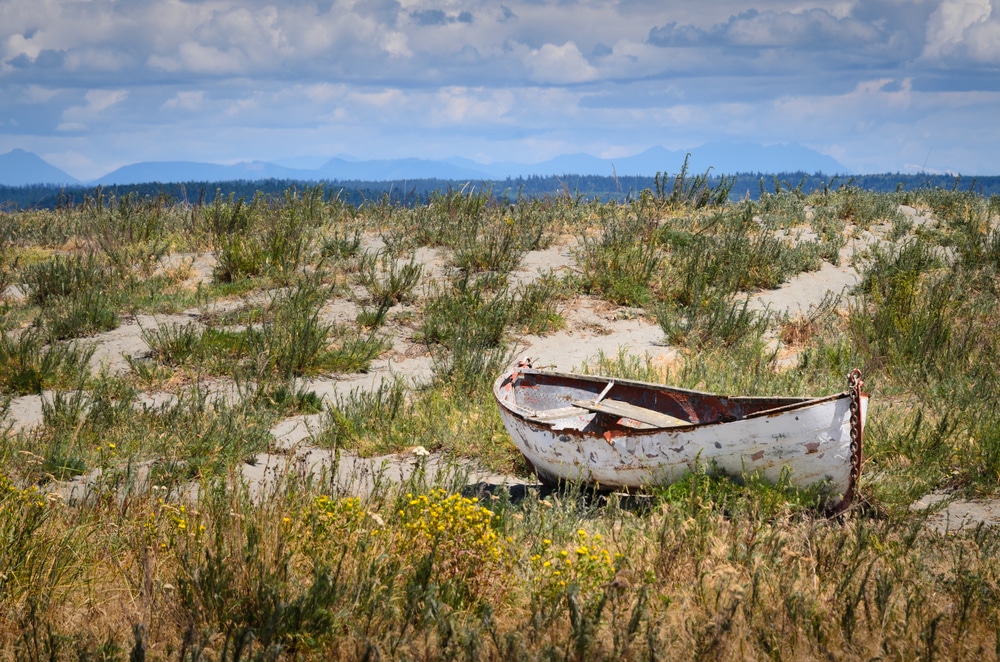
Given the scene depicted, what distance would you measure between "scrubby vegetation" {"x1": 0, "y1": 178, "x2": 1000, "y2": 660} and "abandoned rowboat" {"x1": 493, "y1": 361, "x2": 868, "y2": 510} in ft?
0.63

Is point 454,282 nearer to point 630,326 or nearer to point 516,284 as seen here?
point 516,284

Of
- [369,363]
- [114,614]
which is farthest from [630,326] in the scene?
[114,614]

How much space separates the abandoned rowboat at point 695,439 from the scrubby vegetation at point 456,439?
192mm

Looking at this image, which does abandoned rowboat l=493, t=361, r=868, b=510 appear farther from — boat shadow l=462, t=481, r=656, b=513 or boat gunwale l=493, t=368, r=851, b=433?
boat shadow l=462, t=481, r=656, b=513

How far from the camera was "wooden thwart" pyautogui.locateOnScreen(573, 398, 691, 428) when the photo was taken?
6.49 m

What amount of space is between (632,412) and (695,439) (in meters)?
1.34

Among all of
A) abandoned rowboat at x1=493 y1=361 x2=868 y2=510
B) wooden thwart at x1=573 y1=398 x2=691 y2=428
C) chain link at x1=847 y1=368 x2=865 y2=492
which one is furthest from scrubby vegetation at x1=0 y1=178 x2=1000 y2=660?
wooden thwart at x1=573 y1=398 x2=691 y2=428

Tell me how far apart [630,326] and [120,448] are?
6.53 metres

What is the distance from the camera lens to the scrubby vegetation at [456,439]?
3.48m

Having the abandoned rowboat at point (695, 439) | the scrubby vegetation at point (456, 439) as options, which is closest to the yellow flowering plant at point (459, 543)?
the scrubby vegetation at point (456, 439)

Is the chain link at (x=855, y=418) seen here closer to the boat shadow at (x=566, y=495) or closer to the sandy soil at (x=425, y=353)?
the sandy soil at (x=425, y=353)

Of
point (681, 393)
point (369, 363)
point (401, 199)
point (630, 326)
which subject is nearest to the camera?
point (681, 393)

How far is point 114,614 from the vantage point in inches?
145

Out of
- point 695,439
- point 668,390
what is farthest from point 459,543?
point 668,390
